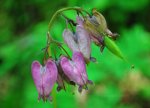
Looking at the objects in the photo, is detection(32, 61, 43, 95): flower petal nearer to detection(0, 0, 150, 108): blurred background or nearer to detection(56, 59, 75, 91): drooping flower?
detection(56, 59, 75, 91): drooping flower

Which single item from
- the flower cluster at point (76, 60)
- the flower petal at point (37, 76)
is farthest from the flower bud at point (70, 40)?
the flower petal at point (37, 76)

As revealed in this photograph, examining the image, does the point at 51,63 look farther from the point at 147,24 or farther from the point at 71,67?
the point at 147,24

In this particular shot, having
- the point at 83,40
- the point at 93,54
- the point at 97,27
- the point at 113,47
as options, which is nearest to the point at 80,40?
the point at 83,40

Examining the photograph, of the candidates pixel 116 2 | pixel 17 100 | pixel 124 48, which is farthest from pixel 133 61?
pixel 116 2

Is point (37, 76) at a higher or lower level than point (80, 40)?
lower

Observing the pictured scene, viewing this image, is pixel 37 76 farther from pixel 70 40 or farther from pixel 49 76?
pixel 70 40

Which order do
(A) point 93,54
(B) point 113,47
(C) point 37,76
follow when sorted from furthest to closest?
(A) point 93,54, (C) point 37,76, (B) point 113,47
